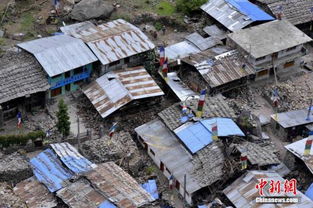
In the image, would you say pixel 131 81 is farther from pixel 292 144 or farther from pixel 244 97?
pixel 292 144

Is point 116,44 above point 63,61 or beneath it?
above

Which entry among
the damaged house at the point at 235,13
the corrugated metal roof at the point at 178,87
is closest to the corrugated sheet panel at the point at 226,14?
the damaged house at the point at 235,13

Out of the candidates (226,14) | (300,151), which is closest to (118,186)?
(300,151)

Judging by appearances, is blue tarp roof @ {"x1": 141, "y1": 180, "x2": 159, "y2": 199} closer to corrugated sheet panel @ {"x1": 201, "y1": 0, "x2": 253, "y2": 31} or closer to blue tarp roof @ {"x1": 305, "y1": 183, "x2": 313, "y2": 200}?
blue tarp roof @ {"x1": 305, "y1": 183, "x2": 313, "y2": 200}

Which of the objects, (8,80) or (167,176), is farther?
(8,80)

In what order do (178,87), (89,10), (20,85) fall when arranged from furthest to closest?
(89,10), (178,87), (20,85)

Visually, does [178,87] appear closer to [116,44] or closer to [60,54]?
[116,44]

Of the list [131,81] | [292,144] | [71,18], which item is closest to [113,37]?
[131,81]
